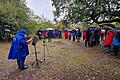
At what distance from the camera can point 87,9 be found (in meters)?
19.4

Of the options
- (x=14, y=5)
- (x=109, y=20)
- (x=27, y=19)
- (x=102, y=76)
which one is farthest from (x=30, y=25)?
(x=102, y=76)

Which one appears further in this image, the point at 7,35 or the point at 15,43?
the point at 7,35

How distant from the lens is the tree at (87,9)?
18.6m

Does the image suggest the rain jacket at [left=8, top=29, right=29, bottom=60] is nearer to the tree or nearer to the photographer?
the photographer

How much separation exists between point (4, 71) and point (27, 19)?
23800mm

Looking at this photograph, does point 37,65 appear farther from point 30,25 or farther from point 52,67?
point 30,25

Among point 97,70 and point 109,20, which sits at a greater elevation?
point 109,20

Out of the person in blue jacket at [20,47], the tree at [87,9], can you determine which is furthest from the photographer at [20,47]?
the tree at [87,9]

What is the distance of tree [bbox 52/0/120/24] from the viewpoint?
18.6 metres

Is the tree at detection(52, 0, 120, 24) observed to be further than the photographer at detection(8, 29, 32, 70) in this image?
Yes

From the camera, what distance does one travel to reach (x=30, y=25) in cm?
3581

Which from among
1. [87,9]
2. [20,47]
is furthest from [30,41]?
[87,9]

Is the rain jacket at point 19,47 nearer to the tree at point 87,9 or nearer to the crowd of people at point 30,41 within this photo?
the crowd of people at point 30,41

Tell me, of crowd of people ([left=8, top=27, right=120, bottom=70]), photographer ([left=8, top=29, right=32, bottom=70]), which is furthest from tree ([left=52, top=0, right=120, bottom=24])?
photographer ([left=8, top=29, right=32, bottom=70])
